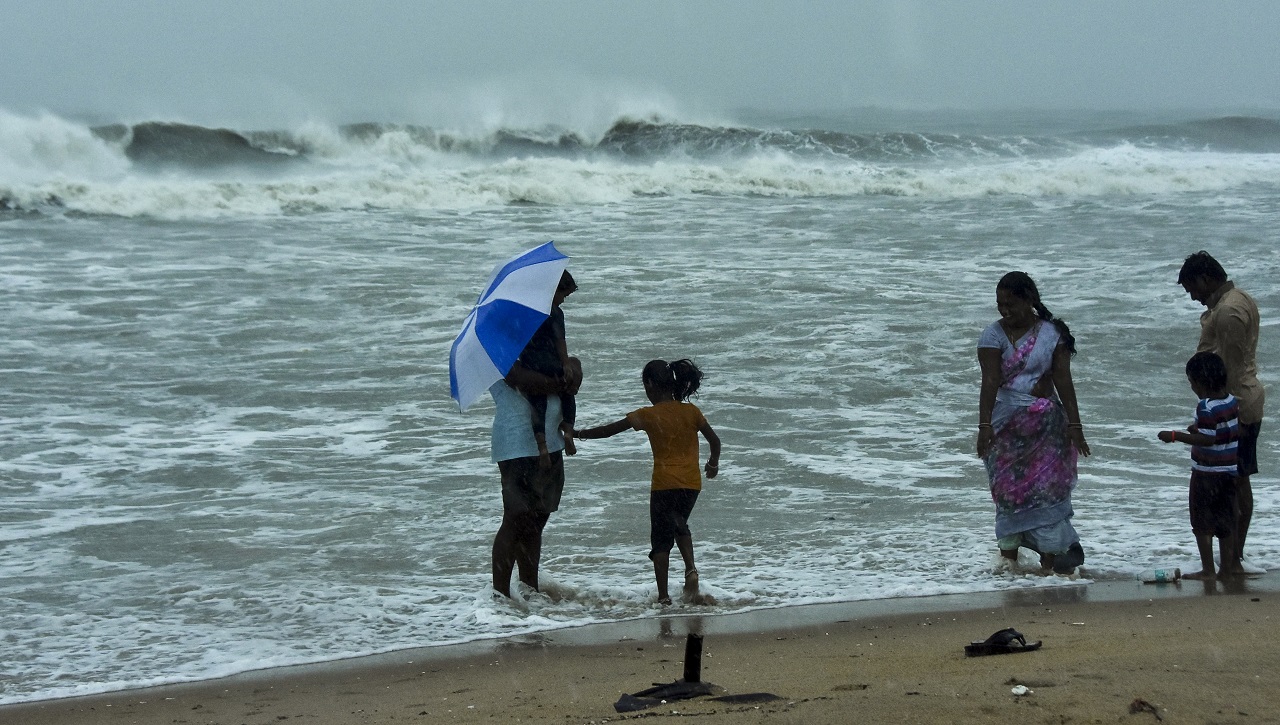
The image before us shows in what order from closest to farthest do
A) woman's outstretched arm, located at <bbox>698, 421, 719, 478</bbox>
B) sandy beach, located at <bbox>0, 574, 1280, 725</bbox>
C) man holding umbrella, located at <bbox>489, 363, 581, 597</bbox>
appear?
1. sandy beach, located at <bbox>0, 574, 1280, 725</bbox>
2. man holding umbrella, located at <bbox>489, 363, 581, 597</bbox>
3. woman's outstretched arm, located at <bbox>698, 421, 719, 478</bbox>

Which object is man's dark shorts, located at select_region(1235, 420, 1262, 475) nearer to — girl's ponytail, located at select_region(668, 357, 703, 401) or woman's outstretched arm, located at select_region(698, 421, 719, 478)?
woman's outstretched arm, located at select_region(698, 421, 719, 478)

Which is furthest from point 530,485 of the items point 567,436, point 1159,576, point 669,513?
point 1159,576

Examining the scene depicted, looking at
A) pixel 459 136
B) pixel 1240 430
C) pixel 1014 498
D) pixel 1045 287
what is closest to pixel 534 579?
pixel 1014 498

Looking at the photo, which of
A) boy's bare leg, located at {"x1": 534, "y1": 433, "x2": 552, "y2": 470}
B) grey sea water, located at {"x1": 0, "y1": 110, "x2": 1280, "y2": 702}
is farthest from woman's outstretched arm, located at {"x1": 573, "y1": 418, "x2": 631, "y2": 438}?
grey sea water, located at {"x1": 0, "y1": 110, "x2": 1280, "y2": 702}

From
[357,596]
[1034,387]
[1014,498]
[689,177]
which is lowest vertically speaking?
[357,596]

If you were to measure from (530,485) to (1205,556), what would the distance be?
2.90 metres

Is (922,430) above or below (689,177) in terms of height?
below

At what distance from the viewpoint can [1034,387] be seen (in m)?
5.79

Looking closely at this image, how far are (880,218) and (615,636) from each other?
17.9 m

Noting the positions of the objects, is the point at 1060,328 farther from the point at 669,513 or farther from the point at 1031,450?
the point at 669,513

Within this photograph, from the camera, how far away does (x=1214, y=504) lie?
18.8 ft

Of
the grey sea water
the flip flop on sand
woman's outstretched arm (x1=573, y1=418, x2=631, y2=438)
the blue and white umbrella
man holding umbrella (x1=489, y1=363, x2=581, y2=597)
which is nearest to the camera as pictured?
the flip flop on sand

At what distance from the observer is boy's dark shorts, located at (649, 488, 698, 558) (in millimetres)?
5695

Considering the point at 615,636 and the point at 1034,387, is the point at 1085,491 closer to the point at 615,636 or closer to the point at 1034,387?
the point at 1034,387
